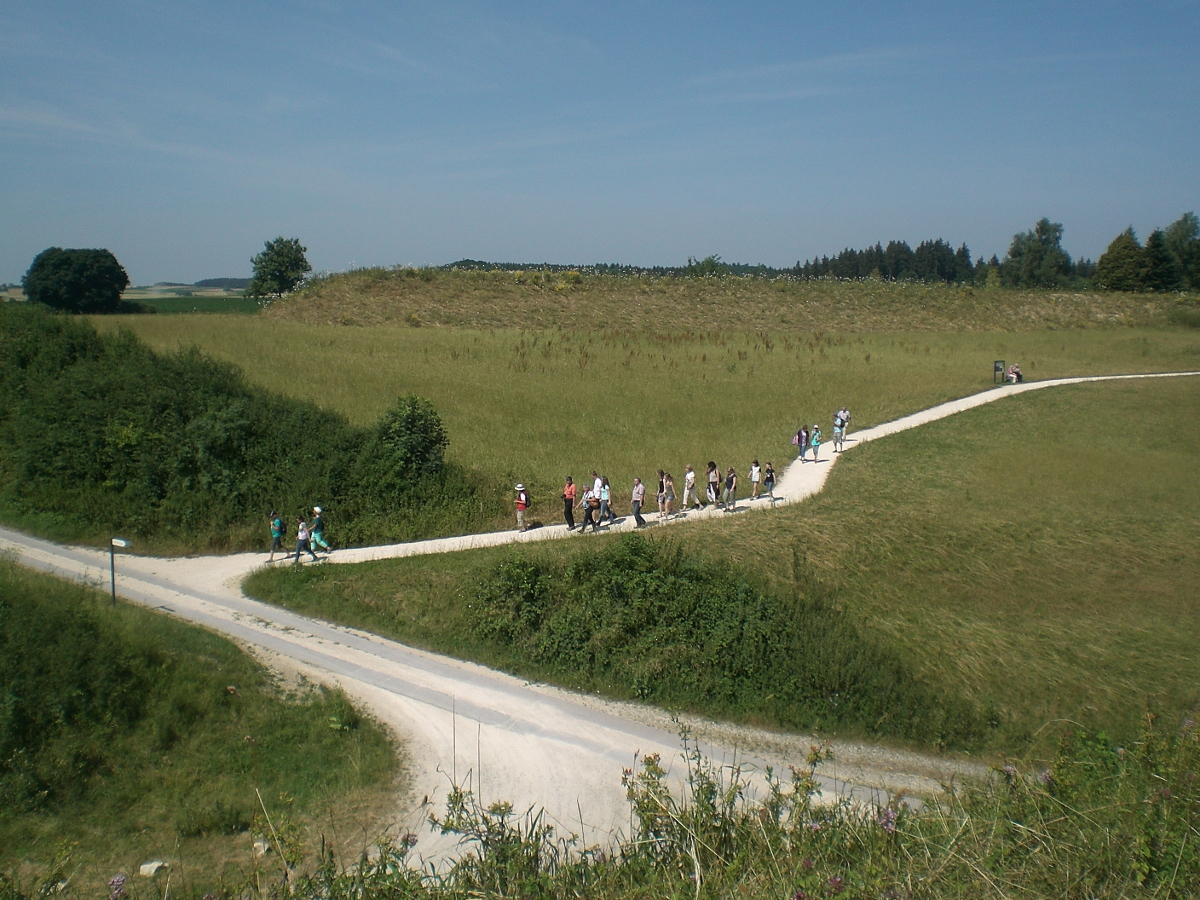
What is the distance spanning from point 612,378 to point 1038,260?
108861 millimetres

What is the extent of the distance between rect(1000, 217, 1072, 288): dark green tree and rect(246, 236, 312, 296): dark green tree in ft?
308

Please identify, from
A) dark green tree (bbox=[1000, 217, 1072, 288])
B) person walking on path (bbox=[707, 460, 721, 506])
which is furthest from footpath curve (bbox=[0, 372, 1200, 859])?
dark green tree (bbox=[1000, 217, 1072, 288])

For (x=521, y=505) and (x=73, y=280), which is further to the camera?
(x=73, y=280)

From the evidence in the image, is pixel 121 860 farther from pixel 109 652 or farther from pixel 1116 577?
pixel 1116 577

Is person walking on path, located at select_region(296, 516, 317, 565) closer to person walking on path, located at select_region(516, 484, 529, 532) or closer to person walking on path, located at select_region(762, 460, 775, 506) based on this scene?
person walking on path, located at select_region(516, 484, 529, 532)

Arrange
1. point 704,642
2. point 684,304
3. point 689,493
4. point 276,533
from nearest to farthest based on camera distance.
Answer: point 704,642 < point 276,533 < point 689,493 < point 684,304

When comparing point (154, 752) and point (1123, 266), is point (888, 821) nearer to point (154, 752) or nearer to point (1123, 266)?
point (154, 752)

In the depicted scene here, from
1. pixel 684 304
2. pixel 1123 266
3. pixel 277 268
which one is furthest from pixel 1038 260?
pixel 277 268

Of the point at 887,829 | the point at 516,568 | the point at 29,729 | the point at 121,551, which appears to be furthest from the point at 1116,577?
the point at 121,551

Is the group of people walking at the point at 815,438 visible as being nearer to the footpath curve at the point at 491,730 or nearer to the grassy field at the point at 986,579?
the grassy field at the point at 986,579

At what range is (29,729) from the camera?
10180mm

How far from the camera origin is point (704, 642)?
13.7 meters

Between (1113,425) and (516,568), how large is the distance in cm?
2783

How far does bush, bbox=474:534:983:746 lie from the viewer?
41.0ft
